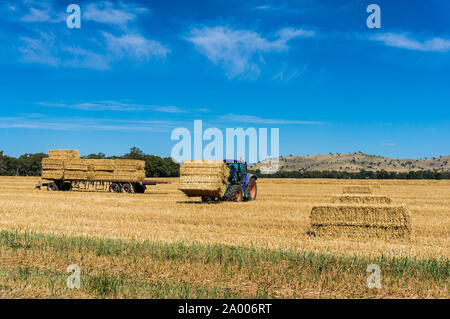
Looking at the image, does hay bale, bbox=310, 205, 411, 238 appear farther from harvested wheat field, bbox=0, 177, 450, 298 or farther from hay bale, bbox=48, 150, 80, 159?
hay bale, bbox=48, 150, 80, 159

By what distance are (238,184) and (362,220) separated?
453 inches

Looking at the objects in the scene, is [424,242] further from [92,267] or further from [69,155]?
[69,155]

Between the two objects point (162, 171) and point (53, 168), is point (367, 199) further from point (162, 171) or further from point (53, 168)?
point (162, 171)

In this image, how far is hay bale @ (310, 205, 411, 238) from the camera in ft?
35.0

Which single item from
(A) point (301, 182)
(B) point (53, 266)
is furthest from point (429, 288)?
(A) point (301, 182)

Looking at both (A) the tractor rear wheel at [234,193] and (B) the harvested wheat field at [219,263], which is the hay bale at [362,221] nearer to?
(B) the harvested wheat field at [219,263]

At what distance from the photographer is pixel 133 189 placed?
30.3 m

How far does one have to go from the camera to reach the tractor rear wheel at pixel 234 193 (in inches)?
832

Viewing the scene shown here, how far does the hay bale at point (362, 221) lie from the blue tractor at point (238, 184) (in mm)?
10052

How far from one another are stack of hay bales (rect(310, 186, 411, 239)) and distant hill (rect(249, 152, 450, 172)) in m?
140

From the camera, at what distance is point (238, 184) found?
2222 cm

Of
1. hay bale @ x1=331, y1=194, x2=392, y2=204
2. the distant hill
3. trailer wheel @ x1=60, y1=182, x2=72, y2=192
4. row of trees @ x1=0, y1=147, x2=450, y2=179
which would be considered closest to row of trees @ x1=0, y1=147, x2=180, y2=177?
row of trees @ x1=0, y1=147, x2=450, y2=179

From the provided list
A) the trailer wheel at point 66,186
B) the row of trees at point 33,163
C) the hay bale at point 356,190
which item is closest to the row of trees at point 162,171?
the row of trees at point 33,163
